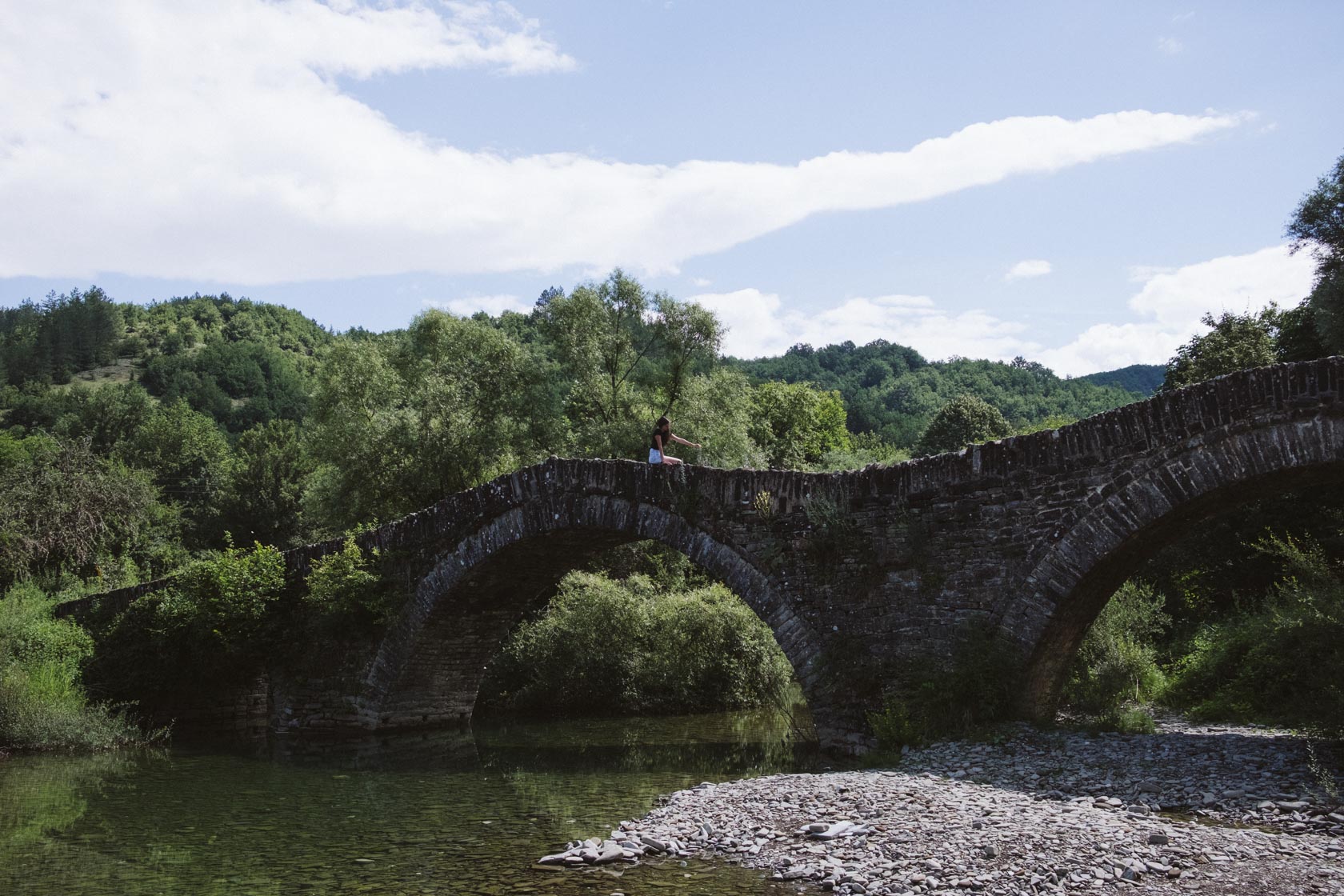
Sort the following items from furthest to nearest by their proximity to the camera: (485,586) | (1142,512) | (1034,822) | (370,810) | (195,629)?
(195,629) → (485,586) → (370,810) → (1142,512) → (1034,822)

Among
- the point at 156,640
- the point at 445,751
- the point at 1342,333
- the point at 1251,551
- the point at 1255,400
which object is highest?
the point at 1342,333

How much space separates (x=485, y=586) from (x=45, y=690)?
21.9ft

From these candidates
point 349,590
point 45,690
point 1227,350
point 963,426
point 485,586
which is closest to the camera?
point 45,690

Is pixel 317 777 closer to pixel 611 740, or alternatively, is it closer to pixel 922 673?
pixel 611 740

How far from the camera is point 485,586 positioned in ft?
56.3

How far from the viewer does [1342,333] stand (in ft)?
65.9

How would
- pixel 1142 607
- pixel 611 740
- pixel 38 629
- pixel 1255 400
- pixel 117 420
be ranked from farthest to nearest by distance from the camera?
pixel 117 420 → pixel 38 629 → pixel 611 740 → pixel 1142 607 → pixel 1255 400

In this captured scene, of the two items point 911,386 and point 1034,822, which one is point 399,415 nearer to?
point 1034,822

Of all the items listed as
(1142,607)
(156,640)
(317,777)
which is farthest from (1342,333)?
(156,640)

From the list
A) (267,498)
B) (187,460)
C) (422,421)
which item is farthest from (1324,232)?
(187,460)

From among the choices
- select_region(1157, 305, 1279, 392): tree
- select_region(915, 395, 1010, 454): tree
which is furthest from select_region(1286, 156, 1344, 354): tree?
select_region(915, 395, 1010, 454): tree

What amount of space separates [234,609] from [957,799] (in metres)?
13.5

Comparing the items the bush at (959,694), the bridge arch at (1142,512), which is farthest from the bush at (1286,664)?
the bush at (959,694)

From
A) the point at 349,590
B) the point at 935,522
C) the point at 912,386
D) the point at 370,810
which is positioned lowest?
the point at 370,810
